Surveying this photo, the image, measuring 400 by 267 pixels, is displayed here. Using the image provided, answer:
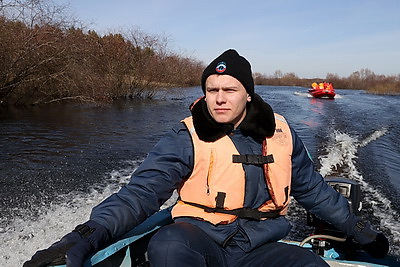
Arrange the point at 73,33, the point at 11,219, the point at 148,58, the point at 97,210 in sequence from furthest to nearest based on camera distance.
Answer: the point at 148,58
the point at 73,33
the point at 11,219
the point at 97,210

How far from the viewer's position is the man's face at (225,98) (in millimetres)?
1890

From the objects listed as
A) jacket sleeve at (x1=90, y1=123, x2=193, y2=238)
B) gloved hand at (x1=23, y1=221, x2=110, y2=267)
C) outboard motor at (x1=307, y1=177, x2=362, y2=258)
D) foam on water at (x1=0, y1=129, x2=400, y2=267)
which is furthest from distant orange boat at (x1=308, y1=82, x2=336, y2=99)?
gloved hand at (x1=23, y1=221, x2=110, y2=267)

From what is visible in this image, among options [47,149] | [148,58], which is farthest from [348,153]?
[148,58]

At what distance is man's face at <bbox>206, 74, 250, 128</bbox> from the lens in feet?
6.20

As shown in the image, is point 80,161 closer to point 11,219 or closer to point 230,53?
point 11,219

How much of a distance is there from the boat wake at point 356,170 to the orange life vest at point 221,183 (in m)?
2.55

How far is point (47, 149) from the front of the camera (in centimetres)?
716

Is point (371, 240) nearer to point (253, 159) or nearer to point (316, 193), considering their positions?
point (316, 193)

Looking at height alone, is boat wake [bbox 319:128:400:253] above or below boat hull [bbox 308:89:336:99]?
below

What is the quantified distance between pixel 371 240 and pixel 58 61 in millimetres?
12078

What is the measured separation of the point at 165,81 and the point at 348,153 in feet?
45.4

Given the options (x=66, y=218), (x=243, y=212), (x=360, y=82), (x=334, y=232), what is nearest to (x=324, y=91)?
(x=66, y=218)

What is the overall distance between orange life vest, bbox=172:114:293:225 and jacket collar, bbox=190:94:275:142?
0.11 ft

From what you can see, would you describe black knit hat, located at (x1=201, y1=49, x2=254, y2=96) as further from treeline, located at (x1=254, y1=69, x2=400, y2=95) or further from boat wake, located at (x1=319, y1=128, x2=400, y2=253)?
treeline, located at (x1=254, y1=69, x2=400, y2=95)
